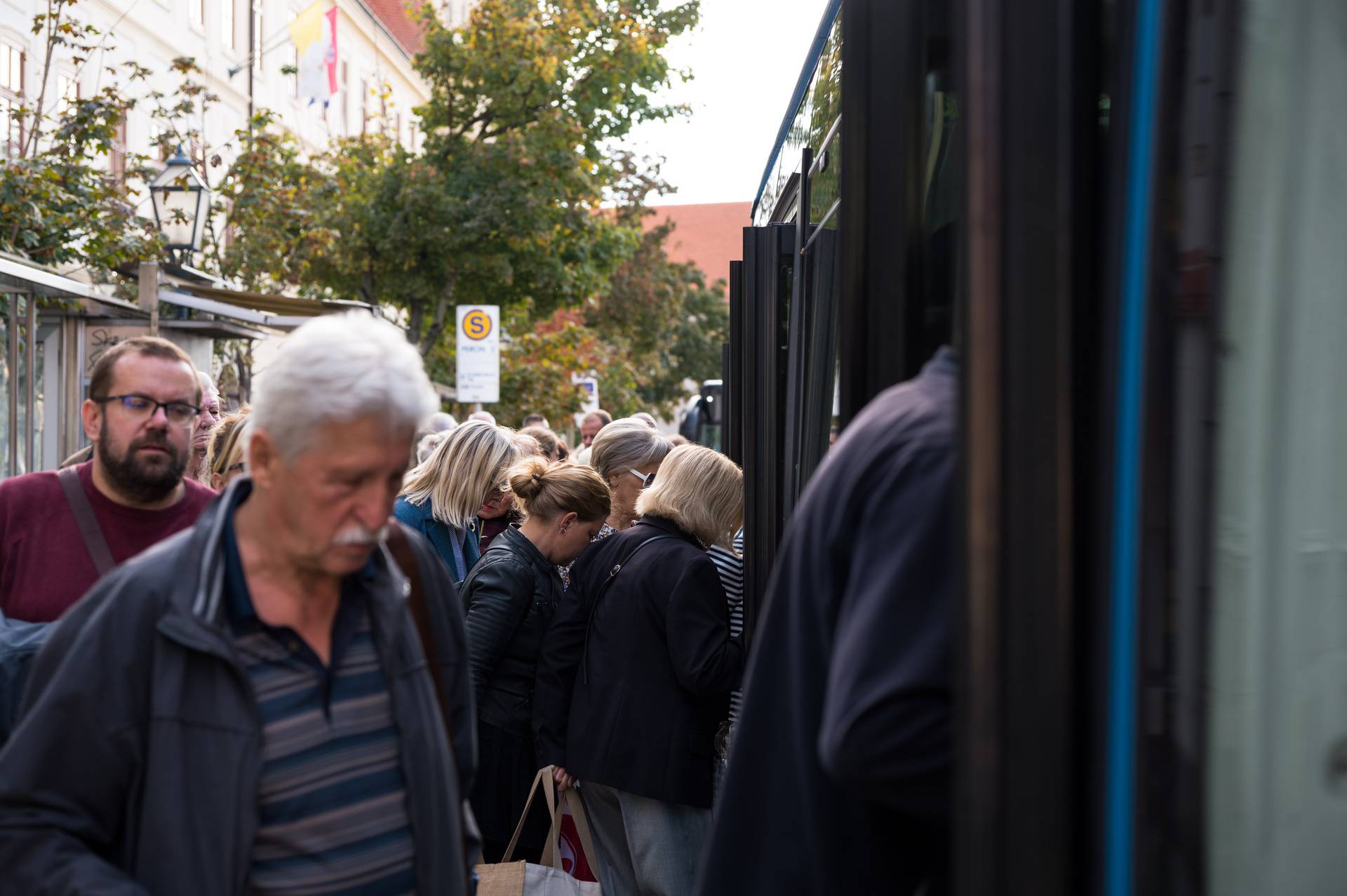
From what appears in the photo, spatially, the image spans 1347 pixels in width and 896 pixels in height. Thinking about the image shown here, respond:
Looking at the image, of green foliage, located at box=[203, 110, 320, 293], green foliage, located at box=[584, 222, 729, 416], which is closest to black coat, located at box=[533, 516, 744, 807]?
green foliage, located at box=[203, 110, 320, 293]

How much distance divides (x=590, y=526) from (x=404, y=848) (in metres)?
2.89

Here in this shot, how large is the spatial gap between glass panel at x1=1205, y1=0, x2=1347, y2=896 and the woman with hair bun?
3.58 metres

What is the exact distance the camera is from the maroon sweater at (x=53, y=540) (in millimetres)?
3186

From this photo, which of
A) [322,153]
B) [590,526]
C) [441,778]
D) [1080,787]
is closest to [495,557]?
[590,526]

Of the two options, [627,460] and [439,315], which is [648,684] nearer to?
[627,460]

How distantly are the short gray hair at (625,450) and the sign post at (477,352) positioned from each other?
9.44 metres

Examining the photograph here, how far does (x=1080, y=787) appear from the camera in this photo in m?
1.42

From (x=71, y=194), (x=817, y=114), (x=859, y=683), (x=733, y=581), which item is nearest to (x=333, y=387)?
(x=859, y=683)

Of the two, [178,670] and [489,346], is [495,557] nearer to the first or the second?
[178,670]

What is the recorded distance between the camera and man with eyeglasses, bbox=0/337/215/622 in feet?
10.5

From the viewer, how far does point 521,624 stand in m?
4.94

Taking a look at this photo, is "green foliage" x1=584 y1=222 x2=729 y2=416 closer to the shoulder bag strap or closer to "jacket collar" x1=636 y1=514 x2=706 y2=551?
"jacket collar" x1=636 y1=514 x2=706 y2=551

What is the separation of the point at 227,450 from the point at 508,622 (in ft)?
3.54

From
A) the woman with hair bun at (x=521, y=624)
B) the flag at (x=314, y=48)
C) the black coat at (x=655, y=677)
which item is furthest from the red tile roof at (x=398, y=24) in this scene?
the black coat at (x=655, y=677)
